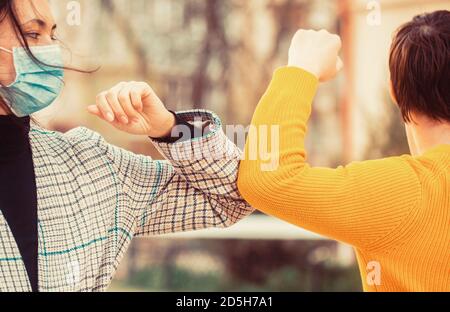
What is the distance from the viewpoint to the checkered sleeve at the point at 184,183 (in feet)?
5.49

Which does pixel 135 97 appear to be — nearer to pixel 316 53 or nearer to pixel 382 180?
pixel 316 53

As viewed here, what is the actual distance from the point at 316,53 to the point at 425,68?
232mm

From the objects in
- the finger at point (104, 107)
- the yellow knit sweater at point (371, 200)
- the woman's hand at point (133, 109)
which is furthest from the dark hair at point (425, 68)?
the finger at point (104, 107)

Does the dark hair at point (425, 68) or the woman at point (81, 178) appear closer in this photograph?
the woman at point (81, 178)

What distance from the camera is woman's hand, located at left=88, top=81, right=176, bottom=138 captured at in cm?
156

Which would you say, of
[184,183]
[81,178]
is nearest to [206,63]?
[184,183]

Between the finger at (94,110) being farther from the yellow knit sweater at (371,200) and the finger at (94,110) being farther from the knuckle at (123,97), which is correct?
the yellow knit sweater at (371,200)

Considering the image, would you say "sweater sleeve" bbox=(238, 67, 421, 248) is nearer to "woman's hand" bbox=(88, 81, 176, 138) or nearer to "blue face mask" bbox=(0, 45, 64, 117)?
"woman's hand" bbox=(88, 81, 176, 138)

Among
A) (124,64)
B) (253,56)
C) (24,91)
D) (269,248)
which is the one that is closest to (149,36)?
(124,64)

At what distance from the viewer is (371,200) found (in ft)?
5.22

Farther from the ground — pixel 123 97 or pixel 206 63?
pixel 206 63

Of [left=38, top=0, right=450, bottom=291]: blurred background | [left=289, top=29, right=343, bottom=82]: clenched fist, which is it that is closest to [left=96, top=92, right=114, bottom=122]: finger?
[left=289, top=29, right=343, bottom=82]: clenched fist

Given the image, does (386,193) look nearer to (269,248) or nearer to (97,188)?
(97,188)

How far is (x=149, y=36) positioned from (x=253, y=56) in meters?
0.98
